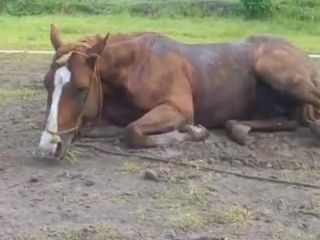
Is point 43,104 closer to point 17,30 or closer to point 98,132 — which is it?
point 98,132

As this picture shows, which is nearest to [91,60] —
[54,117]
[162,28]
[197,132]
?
[54,117]

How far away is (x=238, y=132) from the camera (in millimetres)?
8484

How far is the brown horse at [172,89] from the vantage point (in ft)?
25.6

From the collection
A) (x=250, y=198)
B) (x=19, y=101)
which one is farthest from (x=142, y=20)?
(x=250, y=198)

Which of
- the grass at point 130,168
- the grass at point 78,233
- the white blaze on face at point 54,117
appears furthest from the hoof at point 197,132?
the grass at point 78,233

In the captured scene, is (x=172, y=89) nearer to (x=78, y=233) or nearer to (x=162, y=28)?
(x=78, y=233)

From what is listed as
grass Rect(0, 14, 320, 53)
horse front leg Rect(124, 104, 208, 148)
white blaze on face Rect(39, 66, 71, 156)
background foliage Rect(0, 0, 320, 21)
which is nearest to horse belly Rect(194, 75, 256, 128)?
horse front leg Rect(124, 104, 208, 148)

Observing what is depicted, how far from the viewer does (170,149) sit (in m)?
8.12

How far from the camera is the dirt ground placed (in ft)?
20.7

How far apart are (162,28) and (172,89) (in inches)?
331

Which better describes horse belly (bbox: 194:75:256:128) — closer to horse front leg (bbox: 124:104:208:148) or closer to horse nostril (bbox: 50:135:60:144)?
horse front leg (bbox: 124:104:208:148)

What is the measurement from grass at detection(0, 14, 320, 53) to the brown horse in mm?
6144

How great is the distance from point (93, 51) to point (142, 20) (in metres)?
9.91

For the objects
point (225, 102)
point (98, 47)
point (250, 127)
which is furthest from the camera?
point (225, 102)
